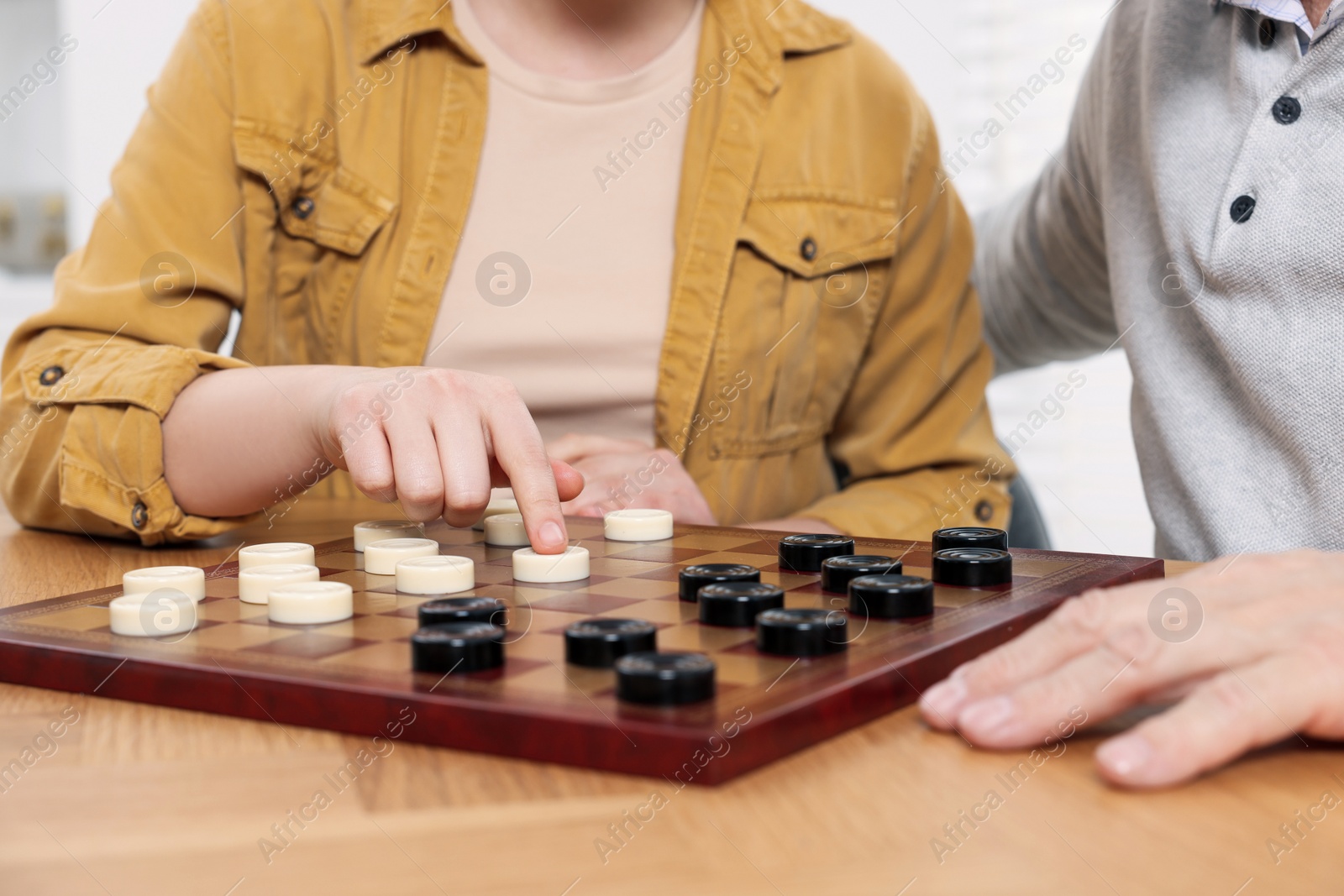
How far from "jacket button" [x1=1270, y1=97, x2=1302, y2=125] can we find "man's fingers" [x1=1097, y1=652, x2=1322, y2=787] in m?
0.76

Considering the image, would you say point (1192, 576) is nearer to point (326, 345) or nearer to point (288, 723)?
point (288, 723)

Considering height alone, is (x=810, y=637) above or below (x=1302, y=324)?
below

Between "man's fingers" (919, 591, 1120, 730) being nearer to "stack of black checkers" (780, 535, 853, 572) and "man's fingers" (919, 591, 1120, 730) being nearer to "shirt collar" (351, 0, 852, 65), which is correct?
"stack of black checkers" (780, 535, 853, 572)

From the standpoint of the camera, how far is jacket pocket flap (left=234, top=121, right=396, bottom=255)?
1.40 meters

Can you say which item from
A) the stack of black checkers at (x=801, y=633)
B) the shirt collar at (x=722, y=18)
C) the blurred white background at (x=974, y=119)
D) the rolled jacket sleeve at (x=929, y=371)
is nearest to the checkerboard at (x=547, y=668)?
the stack of black checkers at (x=801, y=633)

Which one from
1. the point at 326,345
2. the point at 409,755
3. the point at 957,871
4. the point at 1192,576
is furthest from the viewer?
the point at 326,345

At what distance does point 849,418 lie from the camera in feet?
5.45

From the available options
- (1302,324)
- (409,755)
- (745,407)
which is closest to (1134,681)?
(409,755)

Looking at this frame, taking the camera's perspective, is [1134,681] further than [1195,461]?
No

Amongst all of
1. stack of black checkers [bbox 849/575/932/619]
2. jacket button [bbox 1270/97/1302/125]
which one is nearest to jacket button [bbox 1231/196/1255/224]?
jacket button [bbox 1270/97/1302/125]

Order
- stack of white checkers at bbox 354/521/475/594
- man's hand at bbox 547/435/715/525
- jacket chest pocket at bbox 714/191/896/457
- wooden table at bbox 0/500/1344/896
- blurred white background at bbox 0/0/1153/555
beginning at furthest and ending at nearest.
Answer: blurred white background at bbox 0/0/1153/555, jacket chest pocket at bbox 714/191/896/457, man's hand at bbox 547/435/715/525, stack of white checkers at bbox 354/521/475/594, wooden table at bbox 0/500/1344/896

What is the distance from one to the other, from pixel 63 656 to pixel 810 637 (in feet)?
1.36

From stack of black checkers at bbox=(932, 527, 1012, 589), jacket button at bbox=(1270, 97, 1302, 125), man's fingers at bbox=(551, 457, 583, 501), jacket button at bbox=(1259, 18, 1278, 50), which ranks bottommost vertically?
stack of black checkers at bbox=(932, 527, 1012, 589)

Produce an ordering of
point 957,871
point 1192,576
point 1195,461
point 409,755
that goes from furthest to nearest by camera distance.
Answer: point 1195,461 → point 1192,576 → point 409,755 → point 957,871
